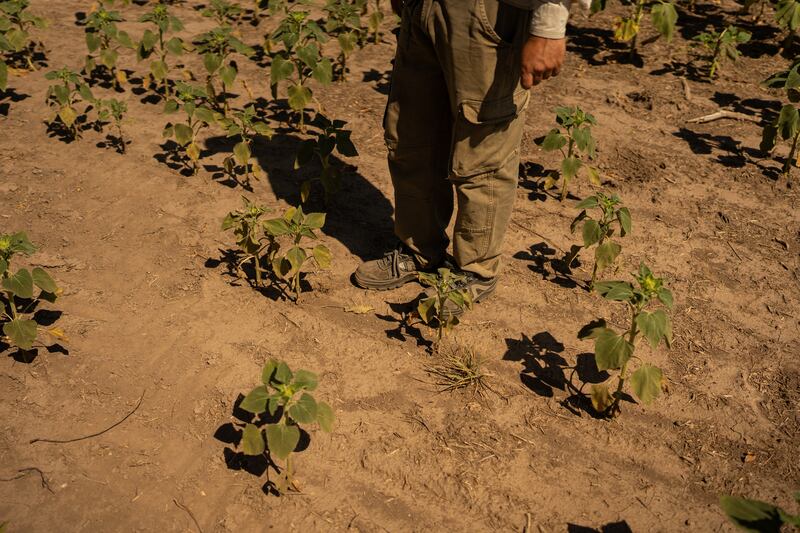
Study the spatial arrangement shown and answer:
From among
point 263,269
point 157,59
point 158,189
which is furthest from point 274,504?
point 157,59

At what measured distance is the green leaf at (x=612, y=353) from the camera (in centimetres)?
348

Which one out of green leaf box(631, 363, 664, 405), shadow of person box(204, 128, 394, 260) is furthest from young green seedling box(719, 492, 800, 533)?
shadow of person box(204, 128, 394, 260)

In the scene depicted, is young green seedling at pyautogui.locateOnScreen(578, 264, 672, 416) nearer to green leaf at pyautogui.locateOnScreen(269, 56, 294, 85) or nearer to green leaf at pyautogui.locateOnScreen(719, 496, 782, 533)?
green leaf at pyautogui.locateOnScreen(719, 496, 782, 533)

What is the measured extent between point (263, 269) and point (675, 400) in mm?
2272

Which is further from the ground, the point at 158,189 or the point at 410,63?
the point at 410,63

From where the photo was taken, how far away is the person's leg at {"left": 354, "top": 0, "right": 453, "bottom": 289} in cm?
374

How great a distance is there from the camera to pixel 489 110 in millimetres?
3537

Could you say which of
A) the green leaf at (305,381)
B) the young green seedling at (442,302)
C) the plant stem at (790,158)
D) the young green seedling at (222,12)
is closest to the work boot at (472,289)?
the young green seedling at (442,302)

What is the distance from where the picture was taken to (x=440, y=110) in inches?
154

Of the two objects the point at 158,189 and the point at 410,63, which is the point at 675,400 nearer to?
the point at 410,63

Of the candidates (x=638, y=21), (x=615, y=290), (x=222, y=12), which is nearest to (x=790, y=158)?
(x=638, y=21)

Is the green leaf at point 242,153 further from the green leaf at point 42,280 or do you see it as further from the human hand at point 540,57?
the human hand at point 540,57

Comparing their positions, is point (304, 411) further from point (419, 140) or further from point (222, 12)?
point (222, 12)

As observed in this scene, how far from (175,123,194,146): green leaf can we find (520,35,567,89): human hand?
8.64ft
